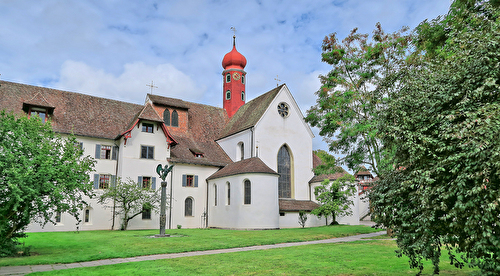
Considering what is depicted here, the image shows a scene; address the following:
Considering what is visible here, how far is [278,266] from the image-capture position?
34.7 ft

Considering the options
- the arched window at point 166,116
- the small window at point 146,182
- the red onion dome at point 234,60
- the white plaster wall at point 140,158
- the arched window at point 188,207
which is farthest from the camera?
the red onion dome at point 234,60

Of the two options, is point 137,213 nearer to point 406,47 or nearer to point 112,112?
point 112,112

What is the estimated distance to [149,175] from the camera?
33562 mm

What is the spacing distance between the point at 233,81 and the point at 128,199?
23.5 meters

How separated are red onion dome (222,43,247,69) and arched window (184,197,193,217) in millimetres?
21022

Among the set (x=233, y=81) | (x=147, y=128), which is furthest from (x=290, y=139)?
(x=147, y=128)

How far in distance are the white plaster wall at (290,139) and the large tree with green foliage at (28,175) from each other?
76.8 feet

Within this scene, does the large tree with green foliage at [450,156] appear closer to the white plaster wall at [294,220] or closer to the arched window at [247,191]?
the arched window at [247,191]

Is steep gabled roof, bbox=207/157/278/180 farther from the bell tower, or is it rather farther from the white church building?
the bell tower

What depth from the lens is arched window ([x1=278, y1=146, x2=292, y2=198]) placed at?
123 ft

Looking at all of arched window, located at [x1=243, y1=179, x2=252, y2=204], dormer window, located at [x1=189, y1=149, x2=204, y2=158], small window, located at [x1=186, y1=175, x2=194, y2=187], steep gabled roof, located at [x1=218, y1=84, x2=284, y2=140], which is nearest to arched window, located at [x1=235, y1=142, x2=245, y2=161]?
steep gabled roof, located at [x1=218, y1=84, x2=284, y2=140]

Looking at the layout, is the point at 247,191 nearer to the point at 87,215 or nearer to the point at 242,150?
the point at 242,150

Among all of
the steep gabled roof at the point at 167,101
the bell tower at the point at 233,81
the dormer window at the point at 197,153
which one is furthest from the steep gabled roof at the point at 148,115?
the bell tower at the point at 233,81

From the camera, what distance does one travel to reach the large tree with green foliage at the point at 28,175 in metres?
12.6
